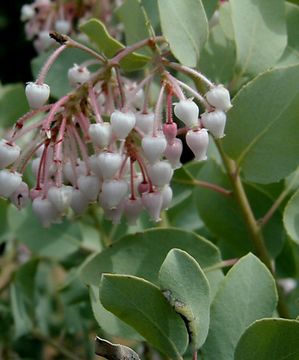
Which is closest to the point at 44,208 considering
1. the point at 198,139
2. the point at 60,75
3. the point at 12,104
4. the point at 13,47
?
the point at 198,139

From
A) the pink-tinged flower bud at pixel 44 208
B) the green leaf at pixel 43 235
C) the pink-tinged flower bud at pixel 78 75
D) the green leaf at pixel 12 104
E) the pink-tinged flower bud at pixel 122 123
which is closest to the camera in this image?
the pink-tinged flower bud at pixel 122 123

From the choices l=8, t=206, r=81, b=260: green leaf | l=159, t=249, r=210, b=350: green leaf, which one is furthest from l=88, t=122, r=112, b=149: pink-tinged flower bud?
l=8, t=206, r=81, b=260: green leaf

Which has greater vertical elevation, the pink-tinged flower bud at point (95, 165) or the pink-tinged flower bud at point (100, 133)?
the pink-tinged flower bud at point (100, 133)

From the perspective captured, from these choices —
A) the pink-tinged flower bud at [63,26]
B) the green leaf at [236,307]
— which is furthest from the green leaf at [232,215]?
the pink-tinged flower bud at [63,26]

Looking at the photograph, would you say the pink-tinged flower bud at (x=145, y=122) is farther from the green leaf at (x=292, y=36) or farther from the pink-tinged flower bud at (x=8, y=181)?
the green leaf at (x=292, y=36)

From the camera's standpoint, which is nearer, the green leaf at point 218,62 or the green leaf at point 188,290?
the green leaf at point 188,290

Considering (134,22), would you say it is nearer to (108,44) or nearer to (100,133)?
(108,44)
